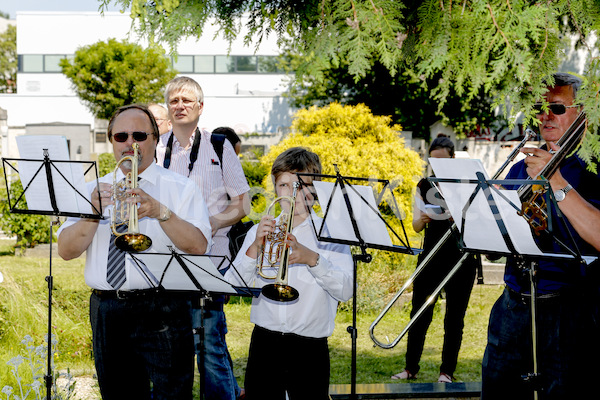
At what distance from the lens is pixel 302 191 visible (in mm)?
3391

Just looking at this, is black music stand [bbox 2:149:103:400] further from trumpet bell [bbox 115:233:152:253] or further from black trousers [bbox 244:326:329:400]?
black trousers [bbox 244:326:329:400]

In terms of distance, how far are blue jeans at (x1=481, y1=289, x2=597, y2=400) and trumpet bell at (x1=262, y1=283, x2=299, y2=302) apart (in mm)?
1143

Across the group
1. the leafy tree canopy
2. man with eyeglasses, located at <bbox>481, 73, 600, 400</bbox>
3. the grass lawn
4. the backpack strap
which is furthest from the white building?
the leafy tree canopy

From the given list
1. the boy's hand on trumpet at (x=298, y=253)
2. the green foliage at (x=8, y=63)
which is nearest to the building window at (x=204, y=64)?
the green foliage at (x=8, y=63)

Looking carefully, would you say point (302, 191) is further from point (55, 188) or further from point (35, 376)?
point (35, 376)

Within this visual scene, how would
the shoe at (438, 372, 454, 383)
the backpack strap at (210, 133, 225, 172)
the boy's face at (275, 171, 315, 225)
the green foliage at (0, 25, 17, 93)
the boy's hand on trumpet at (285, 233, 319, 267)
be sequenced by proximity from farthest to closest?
the green foliage at (0, 25, 17, 93) < the shoe at (438, 372, 454, 383) < the backpack strap at (210, 133, 225, 172) < the boy's face at (275, 171, 315, 225) < the boy's hand on trumpet at (285, 233, 319, 267)

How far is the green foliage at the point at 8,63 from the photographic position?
48312mm

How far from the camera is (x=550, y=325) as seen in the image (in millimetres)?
3021

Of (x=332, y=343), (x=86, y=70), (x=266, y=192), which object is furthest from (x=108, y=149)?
(x=332, y=343)

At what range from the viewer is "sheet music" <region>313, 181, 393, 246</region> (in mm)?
3121

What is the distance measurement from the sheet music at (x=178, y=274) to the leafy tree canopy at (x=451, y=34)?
103cm

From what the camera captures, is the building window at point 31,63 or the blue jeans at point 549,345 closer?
the blue jeans at point 549,345

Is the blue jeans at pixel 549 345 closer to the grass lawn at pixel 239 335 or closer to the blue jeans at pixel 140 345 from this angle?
the blue jeans at pixel 140 345

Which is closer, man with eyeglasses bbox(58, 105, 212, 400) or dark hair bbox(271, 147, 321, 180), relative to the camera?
man with eyeglasses bbox(58, 105, 212, 400)
